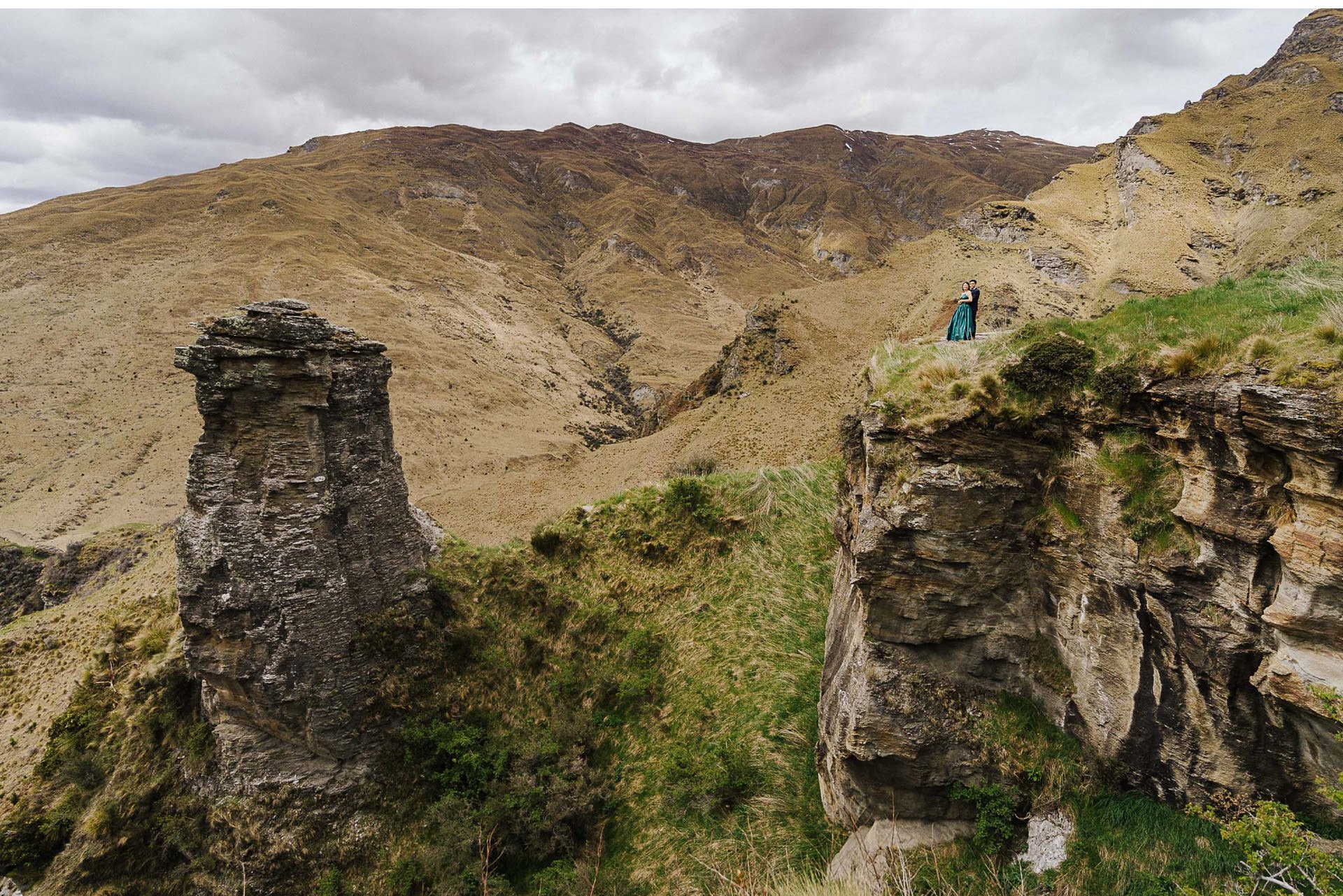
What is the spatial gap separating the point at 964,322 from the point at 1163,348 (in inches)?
222

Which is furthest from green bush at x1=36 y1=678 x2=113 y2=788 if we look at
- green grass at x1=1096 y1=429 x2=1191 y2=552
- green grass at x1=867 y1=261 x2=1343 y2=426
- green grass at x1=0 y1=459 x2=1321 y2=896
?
green grass at x1=1096 y1=429 x2=1191 y2=552

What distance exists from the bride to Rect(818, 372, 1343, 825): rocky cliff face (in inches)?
167

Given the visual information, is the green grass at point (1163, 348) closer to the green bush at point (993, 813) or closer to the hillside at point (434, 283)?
the green bush at point (993, 813)

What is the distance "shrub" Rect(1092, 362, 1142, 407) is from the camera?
766cm

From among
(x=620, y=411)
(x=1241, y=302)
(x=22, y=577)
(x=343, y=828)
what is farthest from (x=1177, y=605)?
(x=620, y=411)

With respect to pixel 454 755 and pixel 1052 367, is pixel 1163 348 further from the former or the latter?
pixel 454 755

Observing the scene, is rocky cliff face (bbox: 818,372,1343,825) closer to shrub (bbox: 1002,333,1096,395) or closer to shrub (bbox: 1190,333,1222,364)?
shrub (bbox: 1190,333,1222,364)

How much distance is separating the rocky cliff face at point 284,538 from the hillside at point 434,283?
1933 centimetres

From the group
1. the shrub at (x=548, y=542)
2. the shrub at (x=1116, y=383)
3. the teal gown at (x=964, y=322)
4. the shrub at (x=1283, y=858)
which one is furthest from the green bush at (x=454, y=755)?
the teal gown at (x=964, y=322)

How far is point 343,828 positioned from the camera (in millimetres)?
13477

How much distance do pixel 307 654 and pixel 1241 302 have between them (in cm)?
1850

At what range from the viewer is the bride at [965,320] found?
42.1 feet

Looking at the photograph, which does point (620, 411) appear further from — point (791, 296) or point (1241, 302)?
point (1241, 302)

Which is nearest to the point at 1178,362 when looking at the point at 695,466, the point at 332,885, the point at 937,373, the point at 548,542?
the point at 937,373
